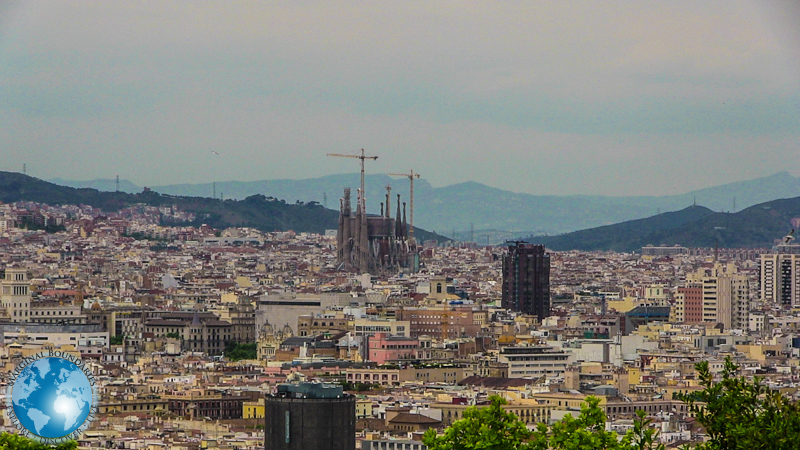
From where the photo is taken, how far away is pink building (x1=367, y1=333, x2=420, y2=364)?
228 ft

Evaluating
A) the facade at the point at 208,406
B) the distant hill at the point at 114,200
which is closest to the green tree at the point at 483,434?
the facade at the point at 208,406

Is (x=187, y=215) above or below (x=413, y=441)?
above

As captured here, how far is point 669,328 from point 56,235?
69881mm

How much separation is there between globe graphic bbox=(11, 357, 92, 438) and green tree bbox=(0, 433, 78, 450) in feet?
2.95

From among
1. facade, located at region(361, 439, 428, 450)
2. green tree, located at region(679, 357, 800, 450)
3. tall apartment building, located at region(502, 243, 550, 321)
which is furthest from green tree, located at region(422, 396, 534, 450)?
tall apartment building, located at region(502, 243, 550, 321)

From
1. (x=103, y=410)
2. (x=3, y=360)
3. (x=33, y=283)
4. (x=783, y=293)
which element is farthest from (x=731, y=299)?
(x=103, y=410)

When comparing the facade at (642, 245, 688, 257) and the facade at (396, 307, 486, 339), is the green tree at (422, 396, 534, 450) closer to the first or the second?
the facade at (396, 307, 486, 339)

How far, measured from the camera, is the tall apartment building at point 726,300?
89188mm

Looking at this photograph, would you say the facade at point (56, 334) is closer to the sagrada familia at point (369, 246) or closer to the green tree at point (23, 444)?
the green tree at point (23, 444)

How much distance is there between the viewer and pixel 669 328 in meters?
81.7

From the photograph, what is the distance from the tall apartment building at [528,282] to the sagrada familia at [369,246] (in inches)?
1216

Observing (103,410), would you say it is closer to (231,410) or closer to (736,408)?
(231,410)

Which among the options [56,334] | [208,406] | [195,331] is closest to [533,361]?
[208,406]

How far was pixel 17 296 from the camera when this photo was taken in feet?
274
